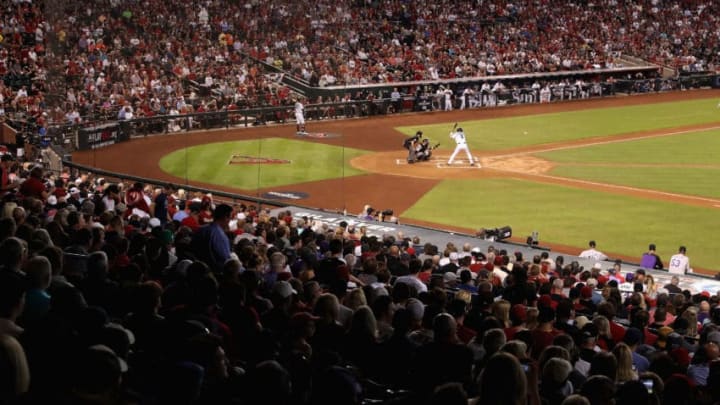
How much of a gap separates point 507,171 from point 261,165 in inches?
335

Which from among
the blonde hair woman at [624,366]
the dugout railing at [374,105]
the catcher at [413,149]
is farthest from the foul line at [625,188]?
the blonde hair woman at [624,366]

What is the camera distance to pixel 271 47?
40.9 metres

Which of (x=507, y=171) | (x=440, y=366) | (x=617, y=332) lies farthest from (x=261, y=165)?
(x=440, y=366)

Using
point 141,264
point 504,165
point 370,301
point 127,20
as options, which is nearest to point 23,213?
point 141,264

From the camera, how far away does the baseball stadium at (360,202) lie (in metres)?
6.29

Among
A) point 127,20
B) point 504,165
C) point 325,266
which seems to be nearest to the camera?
point 325,266

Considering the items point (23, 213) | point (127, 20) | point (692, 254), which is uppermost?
point (127, 20)

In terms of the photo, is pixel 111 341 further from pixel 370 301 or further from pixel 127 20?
pixel 127 20

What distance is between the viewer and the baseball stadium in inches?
248

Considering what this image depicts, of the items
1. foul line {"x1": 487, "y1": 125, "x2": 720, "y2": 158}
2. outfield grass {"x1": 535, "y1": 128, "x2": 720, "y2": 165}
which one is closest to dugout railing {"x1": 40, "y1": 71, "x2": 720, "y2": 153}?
foul line {"x1": 487, "y1": 125, "x2": 720, "y2": 158}

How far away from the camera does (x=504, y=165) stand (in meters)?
31.5

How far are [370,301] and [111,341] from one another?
3.28 m

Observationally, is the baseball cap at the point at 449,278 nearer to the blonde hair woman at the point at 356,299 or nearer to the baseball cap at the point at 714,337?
the baseball cap at the point at 714,337

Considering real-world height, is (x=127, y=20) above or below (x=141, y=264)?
above
